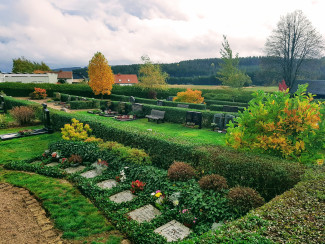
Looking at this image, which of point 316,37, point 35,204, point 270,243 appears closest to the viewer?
Answer: point 270,243

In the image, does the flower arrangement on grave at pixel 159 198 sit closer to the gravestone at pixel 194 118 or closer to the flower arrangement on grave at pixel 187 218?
the flower arrangement on grave at pixel 187 218

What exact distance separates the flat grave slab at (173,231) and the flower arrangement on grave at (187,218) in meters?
0.11

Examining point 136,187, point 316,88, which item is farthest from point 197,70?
point 136,187

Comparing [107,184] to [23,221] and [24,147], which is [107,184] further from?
[24,147]

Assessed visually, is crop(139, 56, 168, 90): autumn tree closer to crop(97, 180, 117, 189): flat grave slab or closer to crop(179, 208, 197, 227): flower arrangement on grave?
crop(97, 180, 117, 189): flat grave slab

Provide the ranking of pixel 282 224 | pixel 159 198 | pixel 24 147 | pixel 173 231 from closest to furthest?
pixel 282 224
pixel 173 231
pixel 159 198
pixel 24 147

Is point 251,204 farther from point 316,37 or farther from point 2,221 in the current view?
point 316,37

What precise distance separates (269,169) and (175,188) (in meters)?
2.59

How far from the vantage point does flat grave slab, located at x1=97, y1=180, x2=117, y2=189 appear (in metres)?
6.92

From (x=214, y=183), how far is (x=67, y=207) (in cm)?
407

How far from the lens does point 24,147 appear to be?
1102 centimetres

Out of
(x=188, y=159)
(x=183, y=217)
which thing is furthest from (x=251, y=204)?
(x=188, y=159)

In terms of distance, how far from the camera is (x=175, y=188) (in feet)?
20.0

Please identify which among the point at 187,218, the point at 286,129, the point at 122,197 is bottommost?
the point at 122,197
